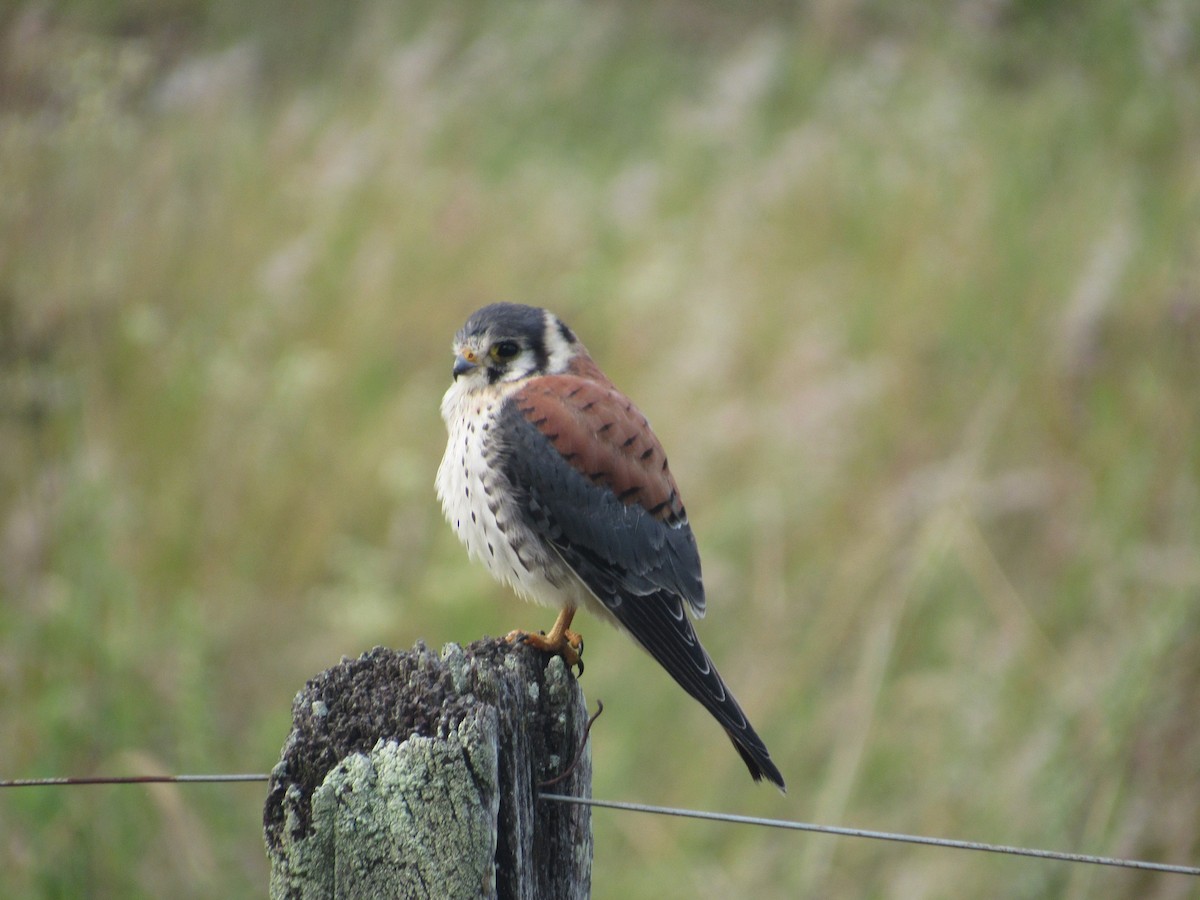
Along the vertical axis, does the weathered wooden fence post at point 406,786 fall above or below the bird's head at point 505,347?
below

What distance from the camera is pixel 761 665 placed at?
3.62 meters

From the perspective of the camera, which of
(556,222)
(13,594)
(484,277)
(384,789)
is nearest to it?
(384,789)

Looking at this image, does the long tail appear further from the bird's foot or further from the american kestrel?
the bird's foot

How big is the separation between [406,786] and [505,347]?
1.53 meters

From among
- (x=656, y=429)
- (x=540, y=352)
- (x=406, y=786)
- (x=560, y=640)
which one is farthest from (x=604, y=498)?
(x=656, y=429)

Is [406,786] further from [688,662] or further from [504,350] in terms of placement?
[504,350]

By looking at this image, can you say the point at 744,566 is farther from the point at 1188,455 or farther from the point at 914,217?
the point at 914,217

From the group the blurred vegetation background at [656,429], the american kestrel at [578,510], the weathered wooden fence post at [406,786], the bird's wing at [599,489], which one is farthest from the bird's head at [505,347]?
the weathered wooden fence post at [406,786]

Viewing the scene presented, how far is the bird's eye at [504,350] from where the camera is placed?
9.02 ft

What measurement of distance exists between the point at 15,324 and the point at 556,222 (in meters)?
2.62

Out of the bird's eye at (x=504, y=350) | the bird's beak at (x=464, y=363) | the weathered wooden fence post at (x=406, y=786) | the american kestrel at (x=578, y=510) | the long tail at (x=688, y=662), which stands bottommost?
the weathered wooden fence post at (x=406, y=786)

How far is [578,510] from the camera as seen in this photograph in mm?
2451

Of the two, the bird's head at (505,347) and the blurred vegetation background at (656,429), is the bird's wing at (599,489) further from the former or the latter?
the blurred vegetation background at (656,429)

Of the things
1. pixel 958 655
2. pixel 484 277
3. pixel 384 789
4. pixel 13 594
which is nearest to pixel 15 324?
pixel 13 594
